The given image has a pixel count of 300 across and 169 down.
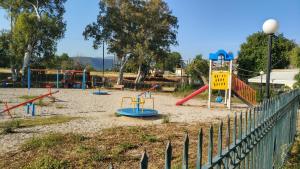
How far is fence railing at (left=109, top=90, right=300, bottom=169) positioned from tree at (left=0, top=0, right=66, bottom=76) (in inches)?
1077

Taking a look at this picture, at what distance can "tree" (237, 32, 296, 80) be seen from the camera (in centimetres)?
4433

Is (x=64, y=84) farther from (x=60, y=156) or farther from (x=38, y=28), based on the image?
(x=60, y=156)

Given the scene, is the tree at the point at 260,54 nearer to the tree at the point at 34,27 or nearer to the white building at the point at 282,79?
the white building at the point at 282,79

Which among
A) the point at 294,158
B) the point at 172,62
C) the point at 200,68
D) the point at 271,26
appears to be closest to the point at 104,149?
the point at 294,158

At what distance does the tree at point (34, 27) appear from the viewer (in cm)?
2966

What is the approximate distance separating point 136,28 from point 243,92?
15071 mm

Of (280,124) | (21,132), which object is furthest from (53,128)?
(280,124)

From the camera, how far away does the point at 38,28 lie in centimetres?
3017

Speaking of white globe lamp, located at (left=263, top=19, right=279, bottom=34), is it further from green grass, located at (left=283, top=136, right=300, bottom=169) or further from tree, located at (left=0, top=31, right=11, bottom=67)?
tree, located at (left=0, top=31, right=11, bottom=67)

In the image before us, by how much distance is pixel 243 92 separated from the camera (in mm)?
19625

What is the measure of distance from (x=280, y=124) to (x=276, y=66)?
42898mm

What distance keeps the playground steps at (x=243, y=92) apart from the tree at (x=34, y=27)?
17.6 metres

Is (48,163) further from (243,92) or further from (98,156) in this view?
(243,92)

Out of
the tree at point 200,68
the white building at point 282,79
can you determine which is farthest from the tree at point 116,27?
the white building at point 282,79
